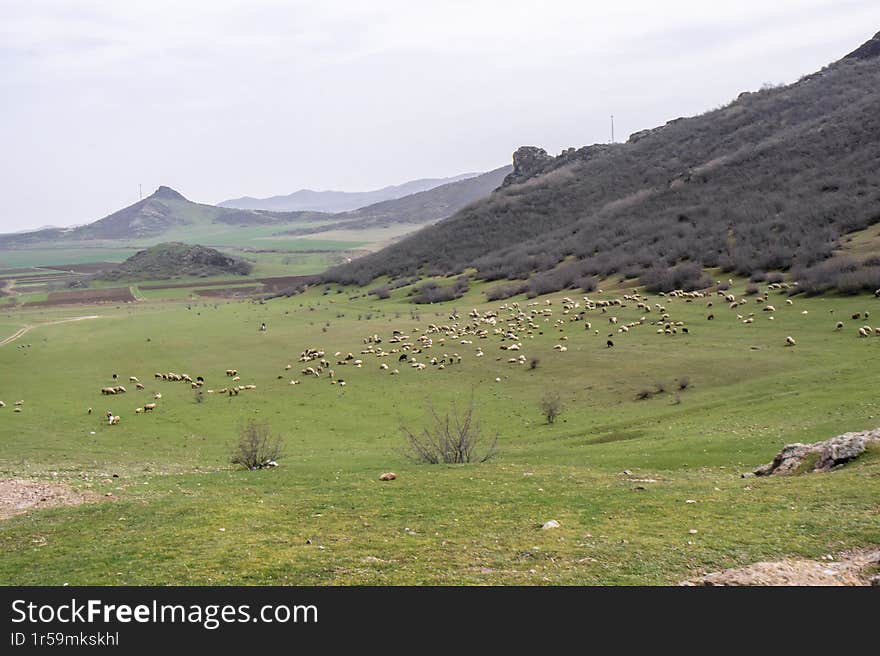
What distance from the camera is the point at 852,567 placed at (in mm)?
8883

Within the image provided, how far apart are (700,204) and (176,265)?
115643mm

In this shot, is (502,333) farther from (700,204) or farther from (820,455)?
(700,204)

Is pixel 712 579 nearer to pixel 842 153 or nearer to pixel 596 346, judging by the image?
pixel 596 346

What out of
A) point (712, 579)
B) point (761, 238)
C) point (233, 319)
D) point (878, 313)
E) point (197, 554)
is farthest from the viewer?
point (233, 319)

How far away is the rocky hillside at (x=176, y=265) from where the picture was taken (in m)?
149

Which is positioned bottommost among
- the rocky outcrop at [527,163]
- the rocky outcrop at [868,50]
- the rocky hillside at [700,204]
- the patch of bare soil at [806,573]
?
the patch of bare soil at [806,573]

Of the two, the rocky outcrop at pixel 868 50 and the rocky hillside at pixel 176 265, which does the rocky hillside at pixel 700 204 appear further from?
the rocky hillside at pixel 176 265

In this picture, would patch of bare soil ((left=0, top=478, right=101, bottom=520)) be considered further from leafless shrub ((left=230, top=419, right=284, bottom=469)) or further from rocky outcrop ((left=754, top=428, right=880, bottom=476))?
rocky outcrop ((left=754, top=428, right=880, bottom=476))

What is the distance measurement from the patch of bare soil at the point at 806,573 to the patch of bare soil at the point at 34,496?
12.9 meters

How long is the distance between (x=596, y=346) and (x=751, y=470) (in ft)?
69.7

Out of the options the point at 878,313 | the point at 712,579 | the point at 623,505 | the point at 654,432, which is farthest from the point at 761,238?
the point at 712,579

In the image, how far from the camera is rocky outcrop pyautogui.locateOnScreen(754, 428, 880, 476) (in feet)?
49.9

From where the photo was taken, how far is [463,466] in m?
18.5

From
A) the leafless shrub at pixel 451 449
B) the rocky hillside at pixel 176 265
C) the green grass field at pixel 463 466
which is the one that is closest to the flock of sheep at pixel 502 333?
the green grass field at pixel 463 466
